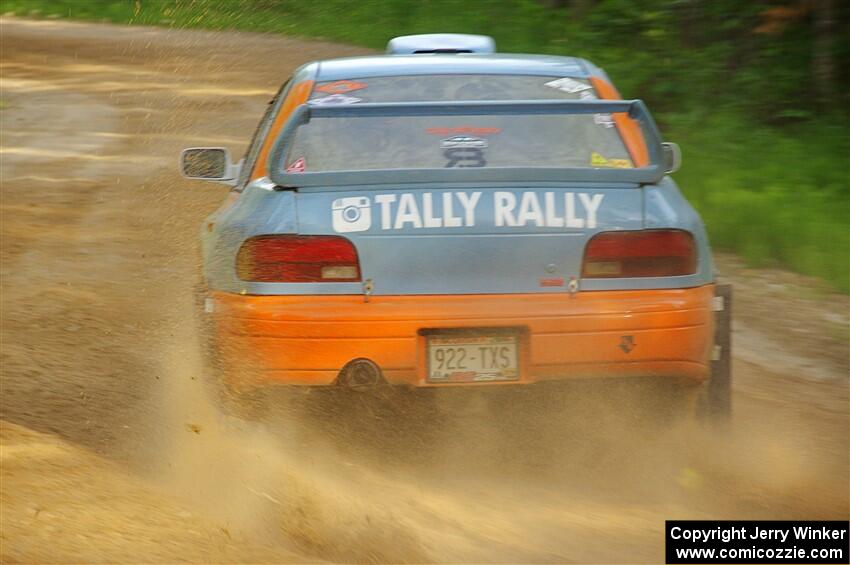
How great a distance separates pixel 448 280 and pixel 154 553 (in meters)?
1.38

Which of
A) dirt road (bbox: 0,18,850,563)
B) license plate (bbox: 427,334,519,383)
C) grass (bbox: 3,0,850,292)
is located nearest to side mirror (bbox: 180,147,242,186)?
dirt road (bbox: 0,18,850,563)

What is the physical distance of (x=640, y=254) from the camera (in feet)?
15.0

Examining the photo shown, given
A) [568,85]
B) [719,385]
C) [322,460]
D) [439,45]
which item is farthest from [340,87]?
[439,45]

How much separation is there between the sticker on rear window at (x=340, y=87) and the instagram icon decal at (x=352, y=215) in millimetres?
1074

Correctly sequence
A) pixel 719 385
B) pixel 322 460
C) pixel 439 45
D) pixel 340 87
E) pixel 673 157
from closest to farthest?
pixel 322 460, pixel 719 385, pixel 673 157, pixel 340 87, pixel 439 45

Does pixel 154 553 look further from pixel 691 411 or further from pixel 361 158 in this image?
pixel 691 411

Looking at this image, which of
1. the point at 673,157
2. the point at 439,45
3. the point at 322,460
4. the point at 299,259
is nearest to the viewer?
the point at 299,259

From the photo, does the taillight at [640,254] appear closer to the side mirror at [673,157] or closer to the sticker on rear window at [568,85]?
the side mirror at [673,157]

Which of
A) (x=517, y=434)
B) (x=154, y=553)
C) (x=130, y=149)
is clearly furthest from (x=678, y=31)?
(x=154, y=553)

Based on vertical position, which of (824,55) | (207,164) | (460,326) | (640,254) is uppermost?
(207,164)

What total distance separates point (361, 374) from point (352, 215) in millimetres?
555

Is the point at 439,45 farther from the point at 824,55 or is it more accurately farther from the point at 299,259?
the point at 824,55

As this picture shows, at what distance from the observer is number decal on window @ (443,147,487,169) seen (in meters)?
4.87

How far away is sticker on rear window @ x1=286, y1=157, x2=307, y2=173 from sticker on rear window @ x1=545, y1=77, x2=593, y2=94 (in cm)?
121
